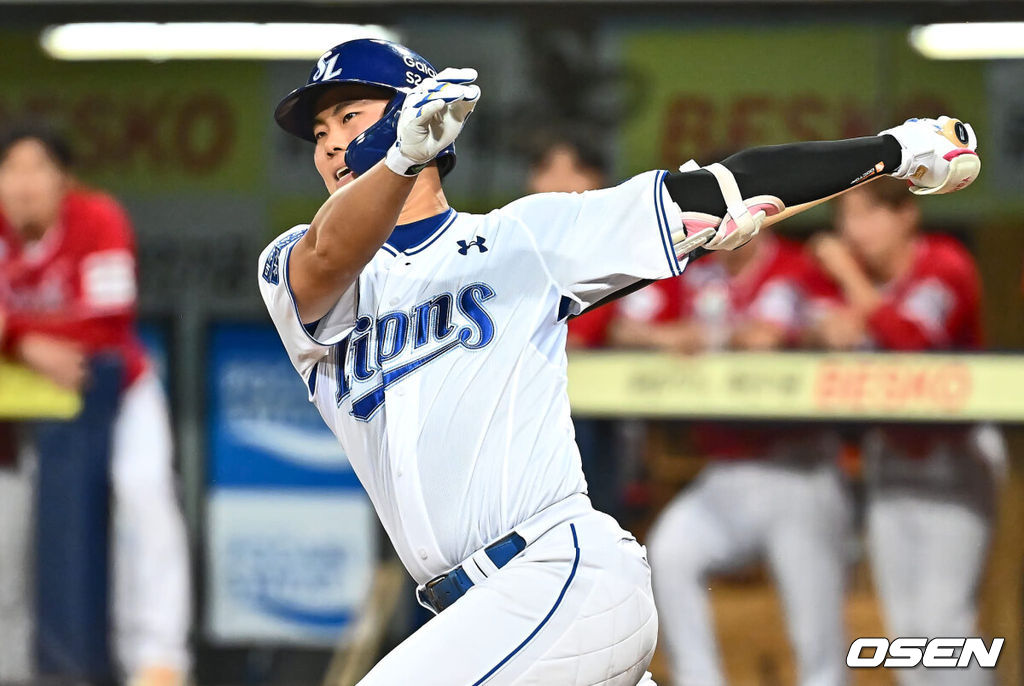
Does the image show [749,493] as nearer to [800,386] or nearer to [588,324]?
[800,386]

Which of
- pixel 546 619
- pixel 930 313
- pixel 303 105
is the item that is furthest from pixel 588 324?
pixel 546 619

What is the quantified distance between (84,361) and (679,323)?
2.23 m

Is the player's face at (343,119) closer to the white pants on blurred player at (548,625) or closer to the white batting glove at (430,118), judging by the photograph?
the white batting glove at (430,118)

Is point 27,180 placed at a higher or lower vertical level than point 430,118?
higher

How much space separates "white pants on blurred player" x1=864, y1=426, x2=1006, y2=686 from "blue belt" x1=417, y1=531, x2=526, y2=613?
3.03 meters

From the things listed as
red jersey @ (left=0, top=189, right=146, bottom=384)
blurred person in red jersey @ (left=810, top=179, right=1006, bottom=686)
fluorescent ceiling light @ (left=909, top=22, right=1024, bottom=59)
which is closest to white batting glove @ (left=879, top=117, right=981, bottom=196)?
blurred person in red jersey @ (left=810, top=179, right=1006, bottom=686)

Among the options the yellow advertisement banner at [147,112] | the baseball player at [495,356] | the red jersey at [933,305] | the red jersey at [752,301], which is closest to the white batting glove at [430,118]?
the baseball player at [495,356]

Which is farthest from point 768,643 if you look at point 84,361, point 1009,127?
point 84,361

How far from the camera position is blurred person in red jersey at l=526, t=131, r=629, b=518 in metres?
5.10

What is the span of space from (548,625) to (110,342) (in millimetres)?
3560

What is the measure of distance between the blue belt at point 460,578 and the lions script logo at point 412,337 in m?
0.30

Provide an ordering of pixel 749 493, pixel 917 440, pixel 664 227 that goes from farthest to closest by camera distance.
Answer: pixel 749 493, pixel 917 440, pixel 664 227

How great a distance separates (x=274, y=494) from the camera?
5430mm

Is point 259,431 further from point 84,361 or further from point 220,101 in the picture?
point 220,101
